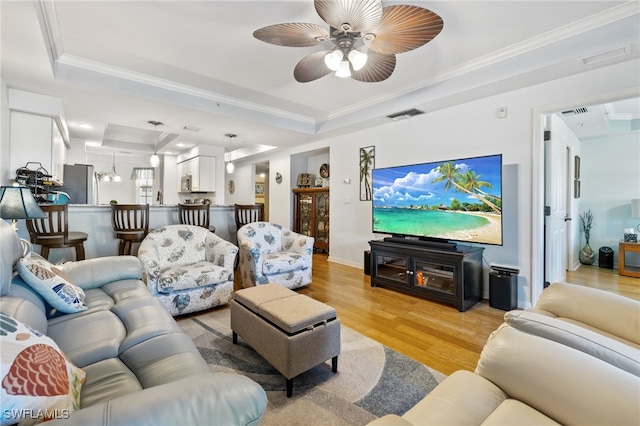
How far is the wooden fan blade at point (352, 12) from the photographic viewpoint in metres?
1.78

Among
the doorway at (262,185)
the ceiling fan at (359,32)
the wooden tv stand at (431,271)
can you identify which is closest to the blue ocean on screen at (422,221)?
the wooden tv stand at (431,271)

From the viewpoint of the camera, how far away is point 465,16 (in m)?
2.31

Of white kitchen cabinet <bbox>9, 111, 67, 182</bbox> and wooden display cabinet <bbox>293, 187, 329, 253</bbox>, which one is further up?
white kitchen cabinet <bbox>9, 111, 67, 182</bbox>

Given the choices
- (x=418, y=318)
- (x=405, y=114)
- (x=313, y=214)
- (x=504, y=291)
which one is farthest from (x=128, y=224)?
(x=504, y=291)

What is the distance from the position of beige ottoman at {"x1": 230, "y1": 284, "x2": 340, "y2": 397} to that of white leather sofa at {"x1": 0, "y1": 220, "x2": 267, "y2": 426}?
1.76 feet

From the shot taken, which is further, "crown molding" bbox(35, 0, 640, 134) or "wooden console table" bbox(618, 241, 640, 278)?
"wooden console table" bbox(618, 241, 640, 278)

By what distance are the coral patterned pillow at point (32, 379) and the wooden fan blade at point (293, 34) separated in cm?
206

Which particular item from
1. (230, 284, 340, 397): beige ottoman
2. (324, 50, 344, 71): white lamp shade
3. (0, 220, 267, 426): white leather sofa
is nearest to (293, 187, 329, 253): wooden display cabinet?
(324, 50, 344, 71): white lamp shade

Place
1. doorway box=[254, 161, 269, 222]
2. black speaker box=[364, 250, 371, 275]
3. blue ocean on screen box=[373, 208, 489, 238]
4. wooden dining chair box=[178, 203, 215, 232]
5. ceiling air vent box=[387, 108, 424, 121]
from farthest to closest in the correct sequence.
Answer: doorway box=[254, 161, 269, 222], black speaker box=[364, 250, 371, 275], wooden dining chair box=[178, 203, 215, 232], ceiling air vent box=[387, 108, 424, 121], blue ocean on screen box=[373, 208, 489, 238]

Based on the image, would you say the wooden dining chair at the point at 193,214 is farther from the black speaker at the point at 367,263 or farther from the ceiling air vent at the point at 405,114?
the ceiling air vent at the point at 405,114

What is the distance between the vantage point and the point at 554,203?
3273mm

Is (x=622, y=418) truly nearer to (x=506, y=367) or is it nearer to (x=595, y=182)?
(x=506, y=367)

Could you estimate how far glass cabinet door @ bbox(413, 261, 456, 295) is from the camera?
317 cm

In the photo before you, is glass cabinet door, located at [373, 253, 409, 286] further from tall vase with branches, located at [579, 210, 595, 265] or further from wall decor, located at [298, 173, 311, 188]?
tall vase with branches, located at [579, 210, 595, 265]
